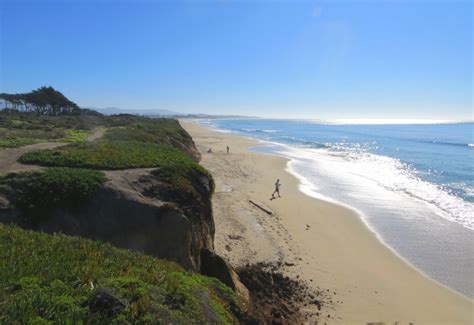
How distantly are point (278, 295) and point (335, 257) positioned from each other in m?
4.55

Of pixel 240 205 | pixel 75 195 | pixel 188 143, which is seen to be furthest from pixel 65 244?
pixel 188 143

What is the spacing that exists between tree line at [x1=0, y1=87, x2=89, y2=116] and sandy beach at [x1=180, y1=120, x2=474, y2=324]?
58856 mm

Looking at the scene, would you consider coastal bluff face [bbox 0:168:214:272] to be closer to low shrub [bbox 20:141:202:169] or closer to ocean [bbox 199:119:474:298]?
low shrub [bbox 20:141:202:169]

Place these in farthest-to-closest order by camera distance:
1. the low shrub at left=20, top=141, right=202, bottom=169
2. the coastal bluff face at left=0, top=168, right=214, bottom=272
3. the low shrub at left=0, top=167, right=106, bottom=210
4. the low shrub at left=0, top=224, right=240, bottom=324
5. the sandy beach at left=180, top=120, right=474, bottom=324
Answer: the low shrub at left=20, top=141, right=202, bottom=169
the sandy beach at left=180, top=120, right=474, bottom=324
the low shrub at left=0, top=167, right=106, bottom=210
the coastal bluff face at left=0, top=168, right=214, bottom=272
the low shrub at left=0, top=224, right=240, bottom=324

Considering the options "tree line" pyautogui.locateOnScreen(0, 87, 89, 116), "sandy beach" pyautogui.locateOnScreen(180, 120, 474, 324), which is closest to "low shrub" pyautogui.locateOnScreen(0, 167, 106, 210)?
"sandy beach" pyautogui.locateOnScreen(180, 120, 474, 324)

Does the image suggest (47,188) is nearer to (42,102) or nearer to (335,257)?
(335,257)

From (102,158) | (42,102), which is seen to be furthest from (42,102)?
(102,158)

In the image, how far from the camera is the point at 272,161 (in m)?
39.9

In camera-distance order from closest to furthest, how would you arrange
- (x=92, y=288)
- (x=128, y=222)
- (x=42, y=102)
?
(x=92, y=288)
(x=128, y=222)
(x=42, y=102)

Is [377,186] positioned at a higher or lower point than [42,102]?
lower

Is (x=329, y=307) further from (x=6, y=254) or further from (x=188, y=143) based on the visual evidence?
(x=188, y=143)

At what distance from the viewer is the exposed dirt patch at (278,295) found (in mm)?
9256

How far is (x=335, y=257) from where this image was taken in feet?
46.0

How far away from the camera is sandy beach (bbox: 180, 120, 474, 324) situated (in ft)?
34.3
